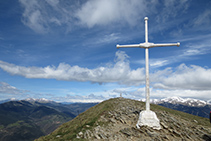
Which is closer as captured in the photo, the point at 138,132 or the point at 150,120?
the point at 150,120

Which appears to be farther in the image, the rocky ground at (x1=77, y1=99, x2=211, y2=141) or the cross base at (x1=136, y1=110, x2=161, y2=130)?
the cross base at (x1=136, y1=110, x2=161, y2=130)

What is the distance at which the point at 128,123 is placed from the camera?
3488 centimetres

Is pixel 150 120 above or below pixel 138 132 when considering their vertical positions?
above

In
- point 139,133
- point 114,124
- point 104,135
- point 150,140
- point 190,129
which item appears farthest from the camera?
point 114,124

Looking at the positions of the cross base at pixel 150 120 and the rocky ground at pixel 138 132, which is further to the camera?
the cross base at pixel 150 120

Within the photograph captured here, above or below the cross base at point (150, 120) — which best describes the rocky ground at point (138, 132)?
below

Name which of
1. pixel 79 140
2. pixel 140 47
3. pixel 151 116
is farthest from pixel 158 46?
pixel 79 140

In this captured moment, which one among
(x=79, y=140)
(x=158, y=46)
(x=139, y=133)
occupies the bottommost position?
(x=79, y=140)

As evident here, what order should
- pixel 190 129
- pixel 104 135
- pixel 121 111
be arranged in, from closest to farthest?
pixel 104 135 < pixel 190 129 < pixel 121 111

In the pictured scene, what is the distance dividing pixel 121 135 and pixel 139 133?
355 cm

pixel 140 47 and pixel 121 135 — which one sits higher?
pixel 140 47

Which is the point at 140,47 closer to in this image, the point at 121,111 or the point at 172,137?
the point at 172,137

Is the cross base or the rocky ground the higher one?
the cross base

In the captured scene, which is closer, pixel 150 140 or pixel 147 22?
pixel 150 140
